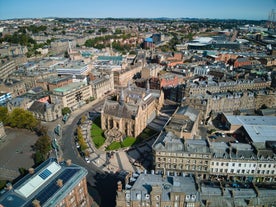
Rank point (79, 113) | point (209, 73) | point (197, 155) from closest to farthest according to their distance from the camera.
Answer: point (197, 155)
point (79, 113)
point (209, 73)

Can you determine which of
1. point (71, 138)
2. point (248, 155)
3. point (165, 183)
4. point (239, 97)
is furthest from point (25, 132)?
point (239, 97)

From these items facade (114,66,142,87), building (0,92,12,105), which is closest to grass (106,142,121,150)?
building (0,92,12,105)

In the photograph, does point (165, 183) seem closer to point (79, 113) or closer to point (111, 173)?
point (111, 173)

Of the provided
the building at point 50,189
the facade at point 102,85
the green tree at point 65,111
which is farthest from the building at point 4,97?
Answer: the building at point 50,189

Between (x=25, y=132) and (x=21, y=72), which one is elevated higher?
(x=21, y=72)

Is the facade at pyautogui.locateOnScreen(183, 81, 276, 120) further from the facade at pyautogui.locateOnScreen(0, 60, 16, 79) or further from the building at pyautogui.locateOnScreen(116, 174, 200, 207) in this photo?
the facade at pyautogui.locateOnScreen(0, 60, 16, 79)

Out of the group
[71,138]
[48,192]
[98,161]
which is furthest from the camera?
[71,138]

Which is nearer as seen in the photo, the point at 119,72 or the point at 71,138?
the point at 71,138
